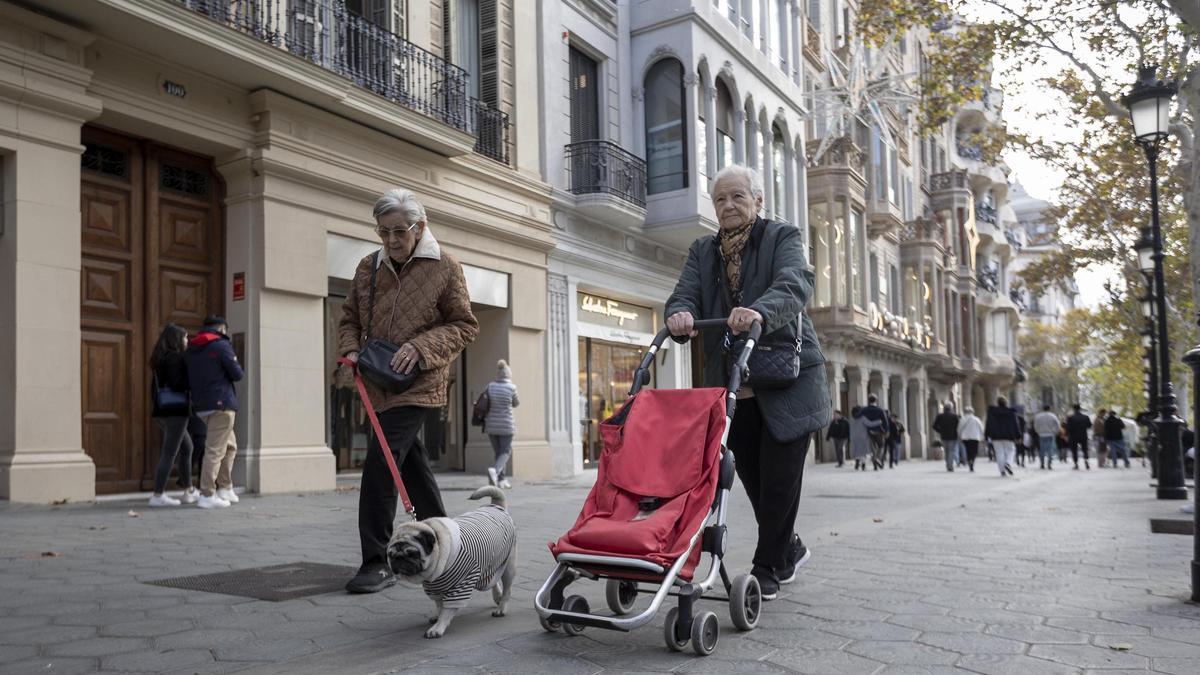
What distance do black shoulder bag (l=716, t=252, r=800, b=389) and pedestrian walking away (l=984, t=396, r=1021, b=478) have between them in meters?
19.1

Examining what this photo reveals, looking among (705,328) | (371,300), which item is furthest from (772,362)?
(371,300)

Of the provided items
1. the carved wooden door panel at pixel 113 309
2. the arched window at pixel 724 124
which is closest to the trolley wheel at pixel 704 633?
the carved wooden door panel at pixel 113 309

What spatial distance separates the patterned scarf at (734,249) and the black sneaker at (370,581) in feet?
7.36

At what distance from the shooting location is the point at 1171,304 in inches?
1157

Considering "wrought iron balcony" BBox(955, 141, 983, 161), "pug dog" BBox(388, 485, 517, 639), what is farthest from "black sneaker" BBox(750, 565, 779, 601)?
"wrought iron balcony" BBox(955, 141, 983, 161)

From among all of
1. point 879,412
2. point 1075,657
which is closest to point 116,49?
point 1075,657

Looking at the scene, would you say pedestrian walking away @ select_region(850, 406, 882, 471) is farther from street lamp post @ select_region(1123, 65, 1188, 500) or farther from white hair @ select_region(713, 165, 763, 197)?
white hair @ select_region(713, 165, 763, 197)

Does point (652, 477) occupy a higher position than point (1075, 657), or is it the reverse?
point (652, 477)

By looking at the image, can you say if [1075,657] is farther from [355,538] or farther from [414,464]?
[355,538]

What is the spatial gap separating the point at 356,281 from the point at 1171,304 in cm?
3030

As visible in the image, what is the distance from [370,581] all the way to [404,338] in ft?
4.01

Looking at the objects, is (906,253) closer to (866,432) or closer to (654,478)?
(866,432)

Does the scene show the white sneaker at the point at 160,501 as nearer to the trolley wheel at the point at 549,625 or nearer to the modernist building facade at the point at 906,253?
the trolley wheel at the point at 549,625

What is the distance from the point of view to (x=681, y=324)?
14.0 ft
